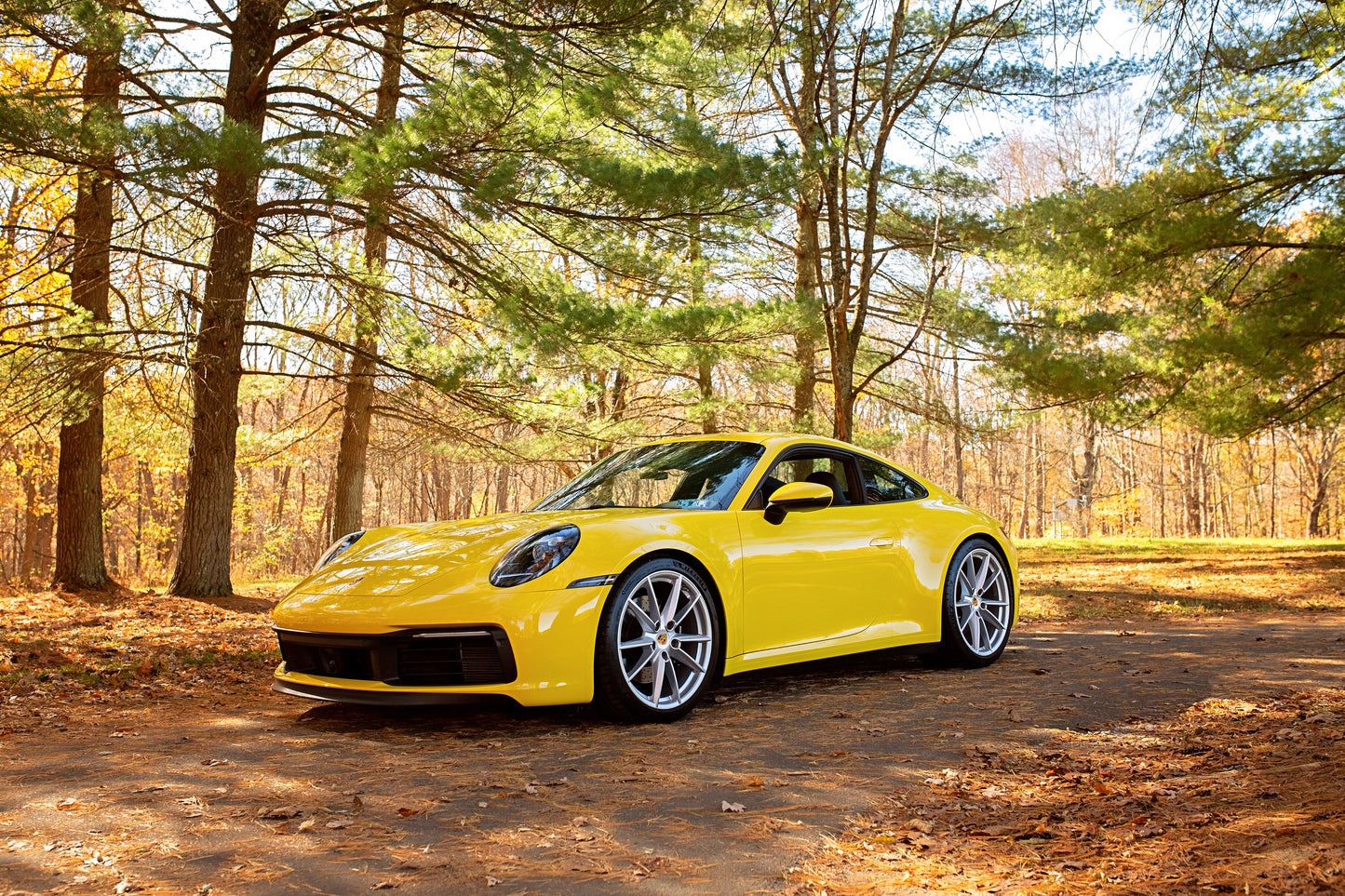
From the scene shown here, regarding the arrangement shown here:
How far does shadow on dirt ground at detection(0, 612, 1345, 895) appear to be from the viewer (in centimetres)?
287

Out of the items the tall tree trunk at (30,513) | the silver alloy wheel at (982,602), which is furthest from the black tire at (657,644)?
the tall tree trunk at (30,513)

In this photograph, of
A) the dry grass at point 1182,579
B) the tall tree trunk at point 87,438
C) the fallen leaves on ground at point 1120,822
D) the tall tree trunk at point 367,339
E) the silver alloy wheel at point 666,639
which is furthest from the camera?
the dry grass at point 1182,579

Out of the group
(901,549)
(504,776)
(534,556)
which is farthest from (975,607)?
(504,776)

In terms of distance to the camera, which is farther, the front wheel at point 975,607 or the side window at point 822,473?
the front wheel at point 975,607

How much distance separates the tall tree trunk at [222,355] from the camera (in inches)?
433

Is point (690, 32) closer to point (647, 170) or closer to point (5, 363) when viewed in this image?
point (647, 170)

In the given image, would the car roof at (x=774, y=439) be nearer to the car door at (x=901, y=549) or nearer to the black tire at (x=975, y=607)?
the car door at (x=901, y=549)

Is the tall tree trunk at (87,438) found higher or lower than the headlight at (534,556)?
higher

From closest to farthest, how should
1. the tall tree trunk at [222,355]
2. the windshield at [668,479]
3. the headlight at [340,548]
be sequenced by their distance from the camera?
the windshield at [668,479] < the headlight at [340,548] < the tall tree trunk at [222,355]

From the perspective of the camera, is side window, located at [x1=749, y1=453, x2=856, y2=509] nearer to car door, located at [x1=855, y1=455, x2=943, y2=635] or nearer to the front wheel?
car door, located at [x1=855, y1=455, x2=943, y2=635]

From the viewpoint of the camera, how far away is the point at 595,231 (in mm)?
10258

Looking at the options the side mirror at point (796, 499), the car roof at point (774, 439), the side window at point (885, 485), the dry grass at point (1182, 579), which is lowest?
the dry grass at point (1182, 579)

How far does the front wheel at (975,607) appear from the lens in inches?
264

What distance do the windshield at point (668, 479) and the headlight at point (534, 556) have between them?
912 mm
